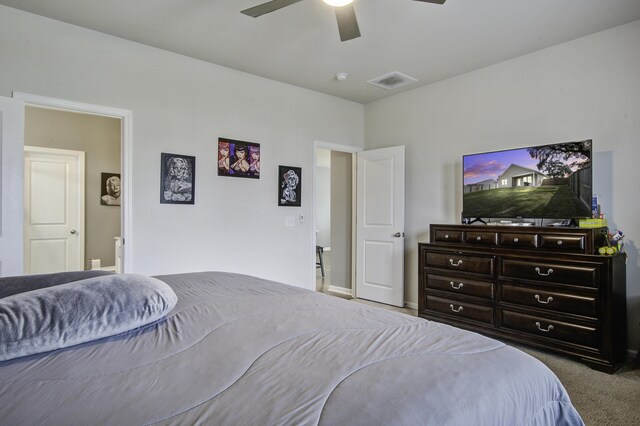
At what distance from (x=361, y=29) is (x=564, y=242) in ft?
7.86

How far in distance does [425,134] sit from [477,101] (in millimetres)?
691

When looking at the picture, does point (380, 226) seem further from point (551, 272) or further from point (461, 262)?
point (551, 272)

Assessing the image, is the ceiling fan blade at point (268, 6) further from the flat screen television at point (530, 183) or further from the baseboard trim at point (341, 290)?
the baseboard trim at point (341, 290)

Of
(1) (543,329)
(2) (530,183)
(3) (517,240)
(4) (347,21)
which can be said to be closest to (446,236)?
(3) (517,240)

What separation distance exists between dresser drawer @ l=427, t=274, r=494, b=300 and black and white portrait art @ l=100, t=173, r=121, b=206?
453 centimetres

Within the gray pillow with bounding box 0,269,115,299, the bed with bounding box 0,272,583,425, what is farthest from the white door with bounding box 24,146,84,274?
the bed with bounding box 0,272,583,425

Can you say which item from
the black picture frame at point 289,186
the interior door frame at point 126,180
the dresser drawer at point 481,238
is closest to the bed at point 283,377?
the interior door frame at point 126,180

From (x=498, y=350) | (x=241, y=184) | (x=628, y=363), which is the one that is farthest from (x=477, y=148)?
(x=498, y=350)

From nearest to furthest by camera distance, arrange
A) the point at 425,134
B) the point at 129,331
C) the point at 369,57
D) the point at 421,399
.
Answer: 1. the point at 421,399
2. the point at 129,331
3. the point at 369,57
4. the point at 425,134

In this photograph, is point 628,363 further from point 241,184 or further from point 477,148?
point 241,184

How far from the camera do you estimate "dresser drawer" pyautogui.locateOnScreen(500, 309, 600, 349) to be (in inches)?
104

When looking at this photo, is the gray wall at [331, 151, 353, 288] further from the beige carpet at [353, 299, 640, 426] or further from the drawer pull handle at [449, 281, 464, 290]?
the beige carpet at [353, 299, 640, 426]

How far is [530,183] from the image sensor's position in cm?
324

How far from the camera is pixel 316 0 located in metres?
2.58
